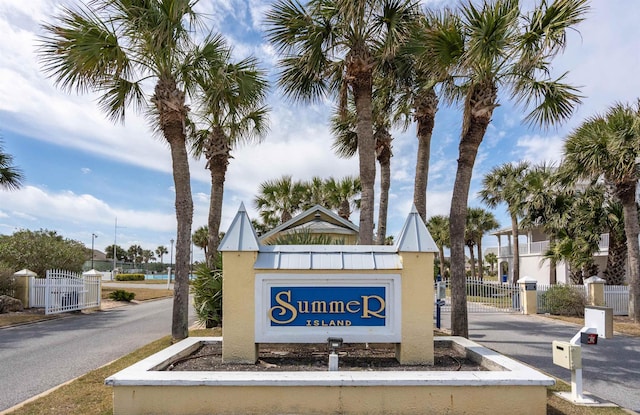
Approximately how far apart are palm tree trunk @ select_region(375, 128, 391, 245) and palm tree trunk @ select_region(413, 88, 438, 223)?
8.96ft

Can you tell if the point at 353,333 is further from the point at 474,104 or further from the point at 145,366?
the point at 474,104

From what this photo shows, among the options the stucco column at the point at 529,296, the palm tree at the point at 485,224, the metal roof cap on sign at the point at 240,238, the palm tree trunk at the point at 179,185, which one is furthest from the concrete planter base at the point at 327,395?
the palm tree at the point at 485,224

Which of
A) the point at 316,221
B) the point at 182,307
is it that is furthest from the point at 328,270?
the point at 316,221

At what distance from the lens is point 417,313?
5.92 m

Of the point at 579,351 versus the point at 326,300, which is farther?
the point at 326,300

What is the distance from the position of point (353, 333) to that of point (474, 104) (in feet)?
19.4

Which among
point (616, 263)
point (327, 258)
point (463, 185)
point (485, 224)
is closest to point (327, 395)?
point (327, 258)

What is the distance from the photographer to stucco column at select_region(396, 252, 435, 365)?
19.3 ft

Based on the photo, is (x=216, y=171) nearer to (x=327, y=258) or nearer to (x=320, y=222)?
(x=320, y=222)

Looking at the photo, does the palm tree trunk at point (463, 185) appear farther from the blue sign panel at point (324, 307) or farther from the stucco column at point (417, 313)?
the blue sign panel at point (324, 307)

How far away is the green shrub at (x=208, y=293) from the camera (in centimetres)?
995

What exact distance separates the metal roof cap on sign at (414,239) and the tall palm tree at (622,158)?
11068 mm

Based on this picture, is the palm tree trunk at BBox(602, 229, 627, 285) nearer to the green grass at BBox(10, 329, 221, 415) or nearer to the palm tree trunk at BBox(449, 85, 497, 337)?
the palm tree trunk at BBox(449, 85, 497, 337)

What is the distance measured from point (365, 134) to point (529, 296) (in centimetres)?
1209
